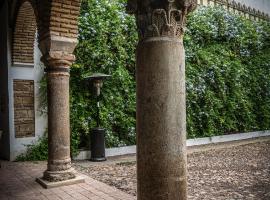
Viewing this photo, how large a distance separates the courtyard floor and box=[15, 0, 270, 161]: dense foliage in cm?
134

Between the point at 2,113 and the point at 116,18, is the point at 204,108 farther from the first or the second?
the point at 2,113

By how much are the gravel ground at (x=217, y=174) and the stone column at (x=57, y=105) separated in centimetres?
80

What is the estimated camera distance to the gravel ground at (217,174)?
434cm

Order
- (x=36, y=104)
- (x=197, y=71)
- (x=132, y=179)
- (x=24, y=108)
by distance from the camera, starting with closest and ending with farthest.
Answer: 1. (x=132, y=179)
2. (x=24, y=108)
3. (x=36, y=104)
4. (x=197, y=71)

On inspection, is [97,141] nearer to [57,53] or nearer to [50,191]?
[50,191]

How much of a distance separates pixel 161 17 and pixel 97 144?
5541 millimetres

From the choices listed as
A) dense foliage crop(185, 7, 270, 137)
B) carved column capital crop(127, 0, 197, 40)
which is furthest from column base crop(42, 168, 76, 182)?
dense foliage crop(185, 7, 270, 137)

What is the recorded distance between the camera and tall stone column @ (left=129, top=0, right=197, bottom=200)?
6.47 ft

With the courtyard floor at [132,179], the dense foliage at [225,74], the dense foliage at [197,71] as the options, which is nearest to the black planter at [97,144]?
the courtyard floor at [132,179]

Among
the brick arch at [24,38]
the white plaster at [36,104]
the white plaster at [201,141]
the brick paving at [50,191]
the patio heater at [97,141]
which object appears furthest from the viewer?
the white plaster at [201,141]

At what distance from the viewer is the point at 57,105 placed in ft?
15.9

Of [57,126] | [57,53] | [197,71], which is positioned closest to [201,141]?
[197,71]

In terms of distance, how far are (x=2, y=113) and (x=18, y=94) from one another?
0.81 metres

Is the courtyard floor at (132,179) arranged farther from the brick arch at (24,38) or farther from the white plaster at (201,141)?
the brick arch at (24,38)
